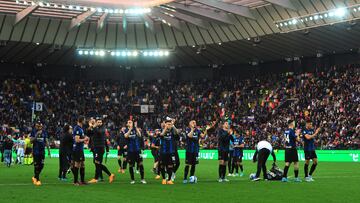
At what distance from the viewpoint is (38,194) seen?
1541 centimetres

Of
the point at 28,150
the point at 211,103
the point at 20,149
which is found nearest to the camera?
the point at 28,150

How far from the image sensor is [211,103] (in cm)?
5838

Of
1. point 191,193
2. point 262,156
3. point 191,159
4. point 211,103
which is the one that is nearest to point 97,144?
point 191,159

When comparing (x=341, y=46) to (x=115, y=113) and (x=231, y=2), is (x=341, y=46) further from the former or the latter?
(x=115, y=113)

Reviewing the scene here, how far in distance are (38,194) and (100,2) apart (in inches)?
968

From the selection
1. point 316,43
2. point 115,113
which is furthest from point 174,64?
point 316,43

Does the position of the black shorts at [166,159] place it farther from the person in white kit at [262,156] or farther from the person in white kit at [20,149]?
the person in white kit at [20,149]

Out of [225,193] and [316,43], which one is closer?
[225,193]

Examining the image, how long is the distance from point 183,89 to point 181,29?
1493 centimetres

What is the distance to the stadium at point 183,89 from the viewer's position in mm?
20641

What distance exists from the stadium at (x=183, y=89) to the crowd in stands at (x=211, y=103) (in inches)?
5.8

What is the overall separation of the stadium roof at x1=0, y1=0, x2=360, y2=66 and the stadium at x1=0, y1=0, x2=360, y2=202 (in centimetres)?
14

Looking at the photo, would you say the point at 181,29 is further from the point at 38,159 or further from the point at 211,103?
the point at 38,159

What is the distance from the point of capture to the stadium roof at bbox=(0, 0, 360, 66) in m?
39.2
